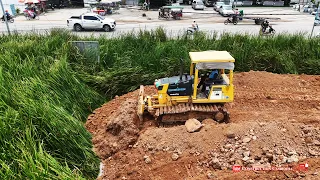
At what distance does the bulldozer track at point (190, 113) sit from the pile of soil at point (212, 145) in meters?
0.26

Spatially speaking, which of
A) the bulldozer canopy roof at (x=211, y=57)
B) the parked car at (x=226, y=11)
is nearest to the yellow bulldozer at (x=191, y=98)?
the bulldozer canopy roof at (x=211, y=57)

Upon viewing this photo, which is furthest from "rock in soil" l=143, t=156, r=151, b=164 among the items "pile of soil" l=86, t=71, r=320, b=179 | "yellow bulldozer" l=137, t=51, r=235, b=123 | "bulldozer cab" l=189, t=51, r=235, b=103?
"bulldozer cab" l=189, t=51, r=235, b=103

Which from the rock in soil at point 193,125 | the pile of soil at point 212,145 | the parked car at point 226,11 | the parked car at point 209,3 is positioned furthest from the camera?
the parked car at point 209,3

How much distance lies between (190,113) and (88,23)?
1830 cm

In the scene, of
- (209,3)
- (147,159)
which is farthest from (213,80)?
(209,3)

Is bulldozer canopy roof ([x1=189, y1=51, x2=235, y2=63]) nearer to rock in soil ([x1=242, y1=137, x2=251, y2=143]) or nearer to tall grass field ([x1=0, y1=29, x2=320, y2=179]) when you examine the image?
rock in soil ([x1=242, y1=137, x2=251, y2=143])

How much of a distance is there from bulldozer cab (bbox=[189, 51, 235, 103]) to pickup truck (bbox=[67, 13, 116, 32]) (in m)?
17.6

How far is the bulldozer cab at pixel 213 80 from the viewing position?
6730 millimetres

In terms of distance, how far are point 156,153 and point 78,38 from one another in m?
6.90

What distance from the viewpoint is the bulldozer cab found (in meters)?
6.73

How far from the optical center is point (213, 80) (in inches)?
287

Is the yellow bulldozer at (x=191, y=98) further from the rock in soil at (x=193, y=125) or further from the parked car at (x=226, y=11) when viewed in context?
the parked car at (x=226, y=11)

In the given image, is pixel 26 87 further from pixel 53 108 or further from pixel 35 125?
pixel 35 125

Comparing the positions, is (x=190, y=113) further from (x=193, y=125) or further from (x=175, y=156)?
(x=175, y=156)
